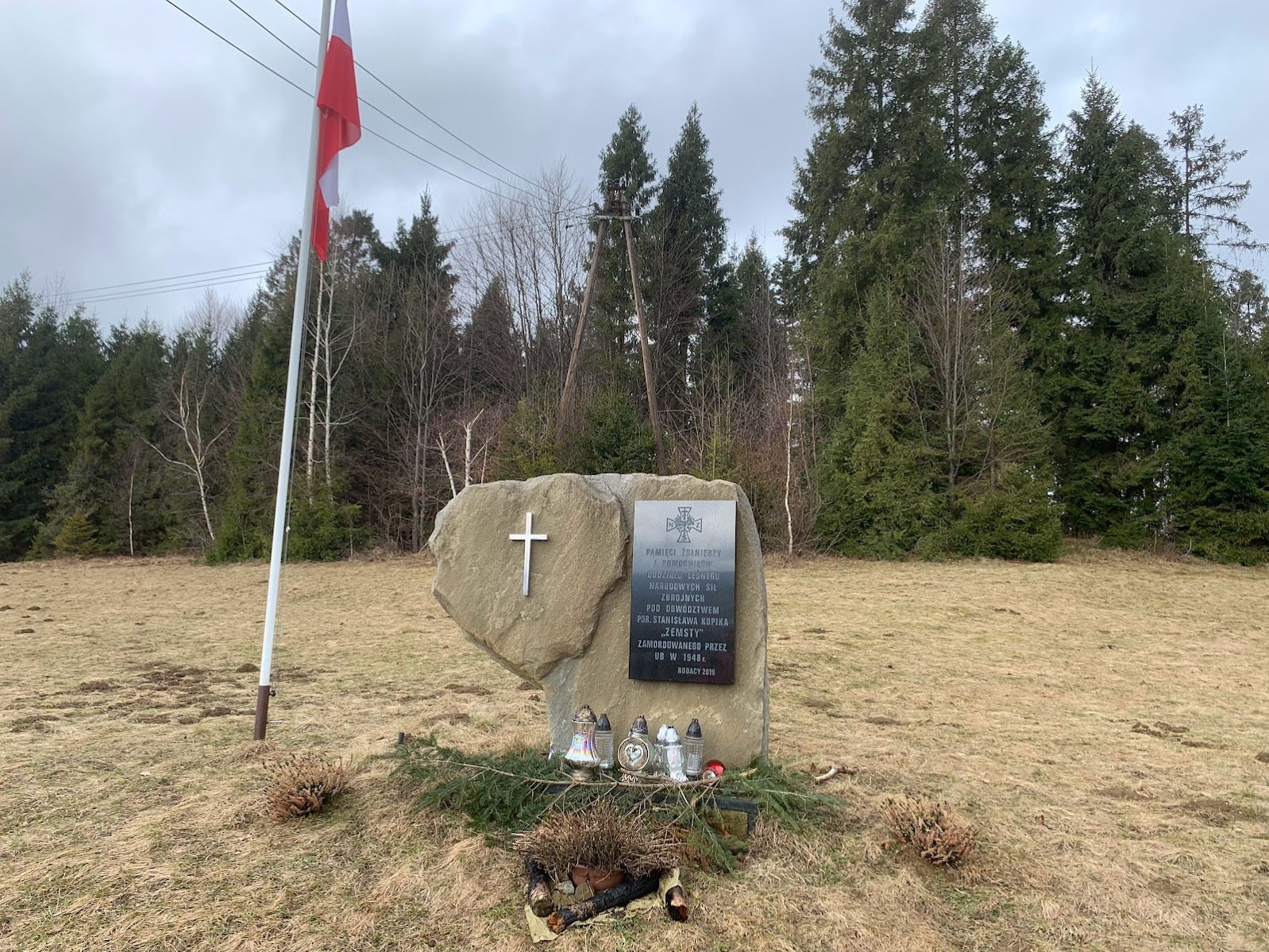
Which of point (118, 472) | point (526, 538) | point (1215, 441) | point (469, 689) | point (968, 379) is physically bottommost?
point (469, 689)

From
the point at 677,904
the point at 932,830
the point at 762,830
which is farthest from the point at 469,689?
the point at 932,830

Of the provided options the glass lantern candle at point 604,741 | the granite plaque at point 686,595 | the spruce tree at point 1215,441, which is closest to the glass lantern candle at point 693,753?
the granite plaque at point 686,595

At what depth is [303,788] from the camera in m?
3.90

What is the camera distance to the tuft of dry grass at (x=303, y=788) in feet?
12.7

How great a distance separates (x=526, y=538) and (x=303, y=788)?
1.72 m

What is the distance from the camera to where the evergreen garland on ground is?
3.49 meters

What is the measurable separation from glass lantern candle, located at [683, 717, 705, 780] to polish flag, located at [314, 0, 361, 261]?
13.5 ft

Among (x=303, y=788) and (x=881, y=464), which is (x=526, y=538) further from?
(x=881, y=464)

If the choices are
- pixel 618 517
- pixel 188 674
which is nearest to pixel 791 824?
pixel 618 517

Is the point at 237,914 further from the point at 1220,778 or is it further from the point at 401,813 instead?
the point at 1220,778

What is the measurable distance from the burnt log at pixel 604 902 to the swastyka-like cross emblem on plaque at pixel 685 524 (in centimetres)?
169

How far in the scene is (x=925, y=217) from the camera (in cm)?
1936

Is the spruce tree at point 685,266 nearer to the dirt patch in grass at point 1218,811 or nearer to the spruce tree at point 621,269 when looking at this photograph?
the spruce tree at point 621,269

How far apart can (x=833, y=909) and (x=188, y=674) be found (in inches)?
263
